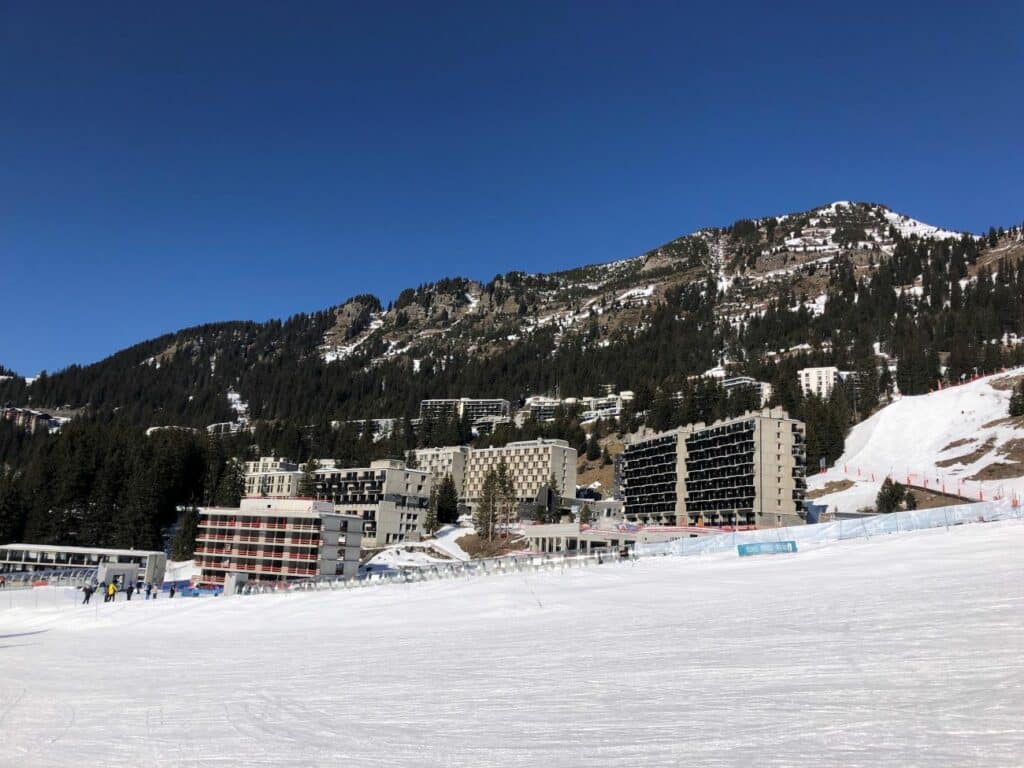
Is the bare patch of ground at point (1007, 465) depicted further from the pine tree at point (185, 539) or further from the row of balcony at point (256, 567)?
the pine tree at point (185, 539)

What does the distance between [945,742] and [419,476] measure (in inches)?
4614

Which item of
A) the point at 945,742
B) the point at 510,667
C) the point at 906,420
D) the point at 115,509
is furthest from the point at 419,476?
the point at 945,742

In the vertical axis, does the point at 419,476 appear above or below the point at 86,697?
above

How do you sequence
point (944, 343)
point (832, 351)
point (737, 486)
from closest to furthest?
point (737, 486) → point (944, 343) → point (832, 351)

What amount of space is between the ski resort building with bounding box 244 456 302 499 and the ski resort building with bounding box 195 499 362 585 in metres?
46.7

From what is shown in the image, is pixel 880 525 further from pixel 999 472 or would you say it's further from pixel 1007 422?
pixel 1007 422

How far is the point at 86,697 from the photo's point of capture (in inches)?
604

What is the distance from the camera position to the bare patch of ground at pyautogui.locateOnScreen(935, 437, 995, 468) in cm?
10046

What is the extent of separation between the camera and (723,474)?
103688 millimetres

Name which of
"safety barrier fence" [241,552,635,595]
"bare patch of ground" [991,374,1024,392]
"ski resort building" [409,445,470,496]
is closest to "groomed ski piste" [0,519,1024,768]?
"safety barrier fence" [241,552,635,595]

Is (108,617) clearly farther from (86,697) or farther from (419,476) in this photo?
(419,476)

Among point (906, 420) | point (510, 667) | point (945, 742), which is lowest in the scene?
point (510, 667)

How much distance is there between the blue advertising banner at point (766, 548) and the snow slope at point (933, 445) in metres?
54.7

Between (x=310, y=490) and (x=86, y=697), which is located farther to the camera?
(x=310, y=490)
